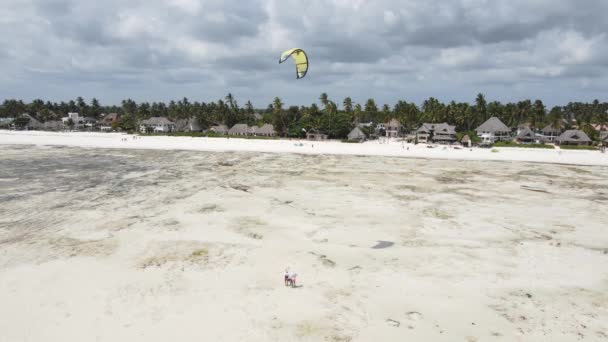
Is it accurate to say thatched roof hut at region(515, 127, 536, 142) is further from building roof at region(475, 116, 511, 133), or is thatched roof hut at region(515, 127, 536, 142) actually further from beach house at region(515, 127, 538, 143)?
building roof at region(475, 116, 511, 133)

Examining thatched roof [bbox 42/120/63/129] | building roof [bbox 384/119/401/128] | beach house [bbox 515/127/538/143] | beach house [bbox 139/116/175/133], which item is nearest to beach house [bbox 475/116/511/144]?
beach house [bbox 515/127/538/143]

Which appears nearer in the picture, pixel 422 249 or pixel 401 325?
pixel 401 325

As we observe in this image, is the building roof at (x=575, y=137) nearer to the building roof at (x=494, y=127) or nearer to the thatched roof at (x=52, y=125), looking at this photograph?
the building roof at (x=494, y=127)

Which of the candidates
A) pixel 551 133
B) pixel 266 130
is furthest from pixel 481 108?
pixel 266 130

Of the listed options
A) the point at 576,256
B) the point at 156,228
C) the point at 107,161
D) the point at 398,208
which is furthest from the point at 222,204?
the point at 107,161

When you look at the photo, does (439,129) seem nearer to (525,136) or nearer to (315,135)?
(525,136)

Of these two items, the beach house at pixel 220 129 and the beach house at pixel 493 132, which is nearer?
the beach house at pixel 493 132

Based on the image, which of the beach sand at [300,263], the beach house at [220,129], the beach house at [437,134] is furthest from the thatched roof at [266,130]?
the beach sand at [300,263]

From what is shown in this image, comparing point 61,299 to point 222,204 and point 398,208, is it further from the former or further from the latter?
point 398,208
